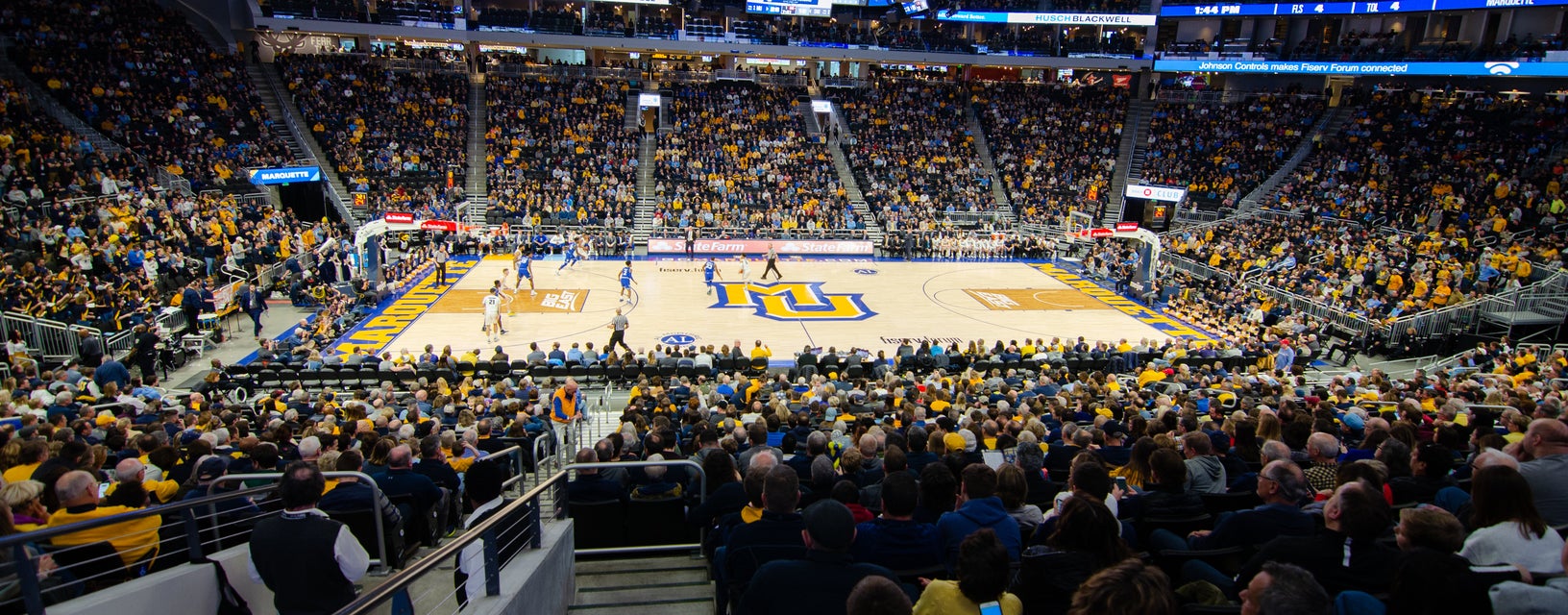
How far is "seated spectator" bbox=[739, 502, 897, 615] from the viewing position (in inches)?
157

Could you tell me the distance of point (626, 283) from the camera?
26547mm

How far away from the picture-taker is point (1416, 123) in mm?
37688

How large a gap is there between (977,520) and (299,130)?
42231 mm

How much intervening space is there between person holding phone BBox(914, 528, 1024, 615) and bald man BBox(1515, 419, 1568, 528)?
4.14 meters

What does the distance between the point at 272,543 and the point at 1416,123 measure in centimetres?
4610

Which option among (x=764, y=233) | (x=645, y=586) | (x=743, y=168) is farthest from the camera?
(x=743, y=168)

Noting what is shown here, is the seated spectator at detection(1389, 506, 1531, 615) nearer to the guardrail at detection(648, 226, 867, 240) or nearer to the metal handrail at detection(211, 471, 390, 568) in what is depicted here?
the metal handrail at detection(211, 471, 390, 568)

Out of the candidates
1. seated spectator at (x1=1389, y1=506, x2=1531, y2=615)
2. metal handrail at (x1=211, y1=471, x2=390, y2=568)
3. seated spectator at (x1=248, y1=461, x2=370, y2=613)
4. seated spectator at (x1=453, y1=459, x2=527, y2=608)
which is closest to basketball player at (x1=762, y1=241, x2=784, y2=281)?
seated spectator at (x1=453, y1=459, x2=527, y2=608)

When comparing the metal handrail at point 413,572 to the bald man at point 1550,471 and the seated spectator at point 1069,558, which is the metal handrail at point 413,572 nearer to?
the seated spectator at point 1069,558

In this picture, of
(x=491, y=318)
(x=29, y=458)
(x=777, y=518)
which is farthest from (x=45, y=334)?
(x=777, y=518)

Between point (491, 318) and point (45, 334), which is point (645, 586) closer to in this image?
point (491, 318)

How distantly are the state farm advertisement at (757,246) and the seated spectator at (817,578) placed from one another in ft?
105

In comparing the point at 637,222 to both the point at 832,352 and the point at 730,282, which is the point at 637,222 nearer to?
the point at 730,282

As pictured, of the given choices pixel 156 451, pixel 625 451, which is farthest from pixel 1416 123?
pixel 156 451
